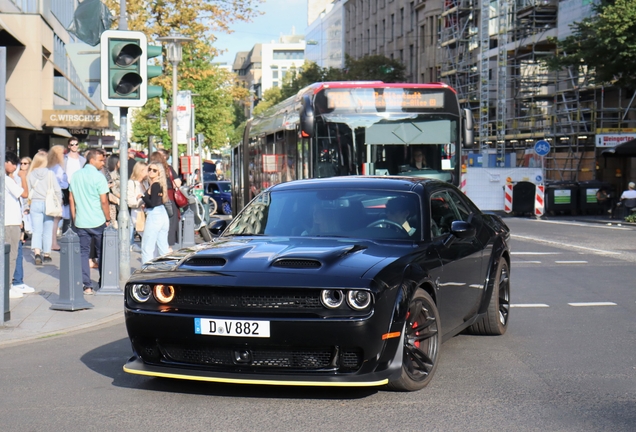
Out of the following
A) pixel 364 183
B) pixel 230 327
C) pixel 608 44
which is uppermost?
pixel 608 44

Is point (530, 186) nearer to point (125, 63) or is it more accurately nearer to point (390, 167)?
point (390, 167)

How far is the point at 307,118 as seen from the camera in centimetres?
1678

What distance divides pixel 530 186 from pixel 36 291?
2770 centimetres

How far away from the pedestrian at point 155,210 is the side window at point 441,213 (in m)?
5.47

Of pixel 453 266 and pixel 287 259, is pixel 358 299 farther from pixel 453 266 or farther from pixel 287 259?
pixel 453 266

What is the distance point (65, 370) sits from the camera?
7199mm

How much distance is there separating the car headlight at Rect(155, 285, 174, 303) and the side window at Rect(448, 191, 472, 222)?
283 centimetres

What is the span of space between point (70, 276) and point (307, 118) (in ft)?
23.8

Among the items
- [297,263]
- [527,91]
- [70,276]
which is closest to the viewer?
[297,263]

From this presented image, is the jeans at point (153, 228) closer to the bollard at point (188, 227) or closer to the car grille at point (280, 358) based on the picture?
the bollard at point (188, 227)

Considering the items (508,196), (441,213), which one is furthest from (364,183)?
(508,196)

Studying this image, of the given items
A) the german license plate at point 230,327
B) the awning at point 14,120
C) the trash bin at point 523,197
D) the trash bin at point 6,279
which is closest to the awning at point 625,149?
the trash bin at point 523,197

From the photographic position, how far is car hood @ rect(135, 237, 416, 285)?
5.77m

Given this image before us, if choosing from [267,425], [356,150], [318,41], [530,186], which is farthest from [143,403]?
[318,41]
